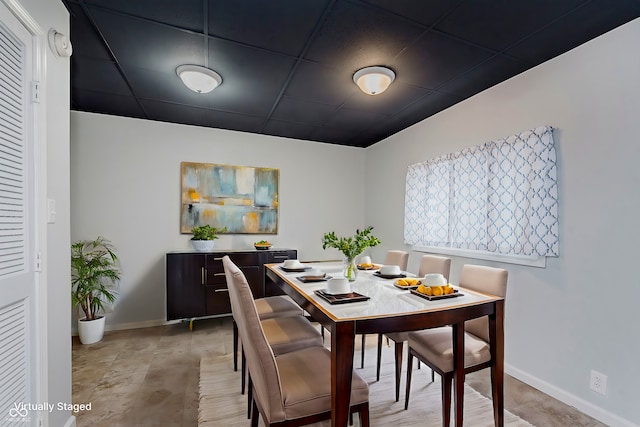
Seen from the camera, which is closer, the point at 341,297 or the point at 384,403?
the point at 341,297

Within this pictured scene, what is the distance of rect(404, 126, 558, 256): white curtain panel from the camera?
2.14 metres

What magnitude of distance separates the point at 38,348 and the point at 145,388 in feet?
3.35

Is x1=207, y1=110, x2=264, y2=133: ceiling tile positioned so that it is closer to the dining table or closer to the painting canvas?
the painting canvas

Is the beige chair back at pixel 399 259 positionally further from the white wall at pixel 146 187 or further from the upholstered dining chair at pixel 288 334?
the white wall at pixel 146 187

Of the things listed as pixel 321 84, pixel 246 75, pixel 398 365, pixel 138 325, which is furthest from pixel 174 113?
pixel 398 365

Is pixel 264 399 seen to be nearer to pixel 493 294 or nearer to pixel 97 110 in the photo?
pixel 493 294

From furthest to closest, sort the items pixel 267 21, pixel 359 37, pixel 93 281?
1. pixel 93 281
2. pixel 359 37
3. pixel 267 21

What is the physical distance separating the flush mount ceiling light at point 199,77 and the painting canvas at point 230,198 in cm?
136

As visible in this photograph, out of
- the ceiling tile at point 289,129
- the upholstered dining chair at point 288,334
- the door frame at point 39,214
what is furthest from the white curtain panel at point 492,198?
the door frame at point 39,214

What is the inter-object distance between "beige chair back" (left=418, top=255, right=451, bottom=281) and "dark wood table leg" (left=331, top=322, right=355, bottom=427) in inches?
54.0

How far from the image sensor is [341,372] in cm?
124

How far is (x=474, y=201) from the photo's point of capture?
2.73 m

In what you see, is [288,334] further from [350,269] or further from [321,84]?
[321,84]

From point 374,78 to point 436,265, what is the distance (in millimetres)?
1571
